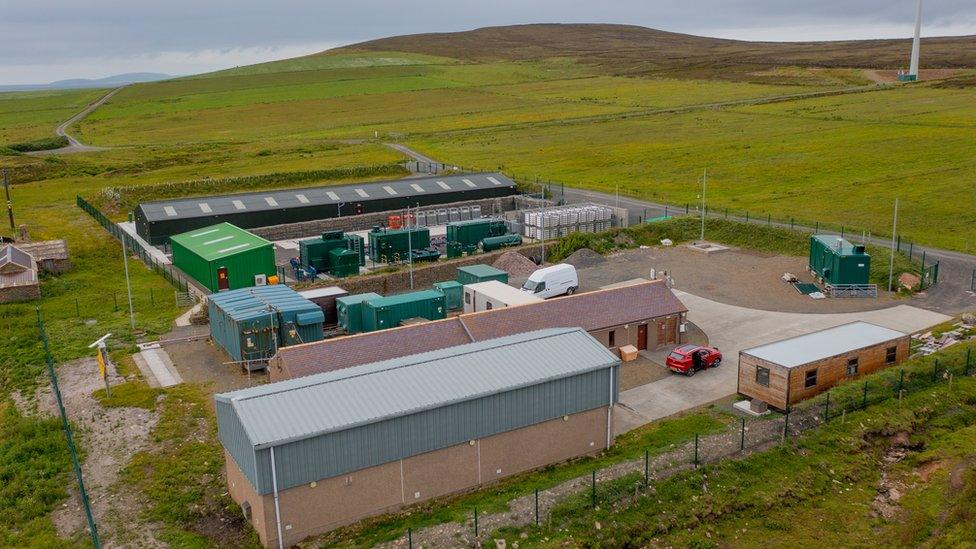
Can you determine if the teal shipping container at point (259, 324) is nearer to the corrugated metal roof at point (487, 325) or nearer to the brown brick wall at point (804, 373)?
the corrugated metal roof at point (487, 325)

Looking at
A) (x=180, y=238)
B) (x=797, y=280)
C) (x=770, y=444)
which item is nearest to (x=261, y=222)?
(x=180, y=238)

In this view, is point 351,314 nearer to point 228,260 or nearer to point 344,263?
point 344,263

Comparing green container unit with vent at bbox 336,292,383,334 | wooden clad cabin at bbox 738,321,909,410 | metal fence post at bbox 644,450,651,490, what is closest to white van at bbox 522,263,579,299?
green container unit with vent at bbox 336,292,383,334

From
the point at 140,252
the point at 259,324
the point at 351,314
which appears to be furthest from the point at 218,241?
the point at 259,324

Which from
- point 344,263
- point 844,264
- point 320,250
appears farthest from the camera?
point 320,250

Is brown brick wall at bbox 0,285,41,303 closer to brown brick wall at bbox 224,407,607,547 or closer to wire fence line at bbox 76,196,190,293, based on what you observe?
wire fence line at bbox 76,196,190,293

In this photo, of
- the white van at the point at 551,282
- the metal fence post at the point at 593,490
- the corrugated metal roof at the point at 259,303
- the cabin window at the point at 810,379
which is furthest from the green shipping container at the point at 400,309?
the cabin window at the point at 810,379
